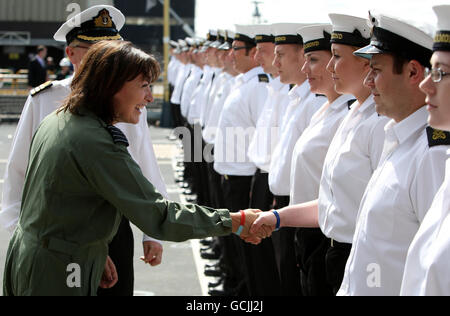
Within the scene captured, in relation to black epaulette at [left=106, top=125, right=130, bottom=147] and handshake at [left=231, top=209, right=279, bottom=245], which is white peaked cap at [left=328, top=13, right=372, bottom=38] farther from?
black epaulette at [left=106, top=125, right=130, bottom=147]

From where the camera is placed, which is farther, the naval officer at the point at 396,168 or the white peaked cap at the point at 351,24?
the white peaked cap at the point at 351,24

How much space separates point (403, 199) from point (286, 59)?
8.71ft

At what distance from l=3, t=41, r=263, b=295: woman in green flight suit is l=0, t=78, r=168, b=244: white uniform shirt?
73 cm

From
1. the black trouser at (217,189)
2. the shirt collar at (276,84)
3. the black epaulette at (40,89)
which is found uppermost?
the black epaulette at (40,89)

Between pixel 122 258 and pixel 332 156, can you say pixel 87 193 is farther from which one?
pixel 332 156

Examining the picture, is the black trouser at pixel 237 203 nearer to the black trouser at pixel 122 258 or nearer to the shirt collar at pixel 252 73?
the shirt collar at pixel 252 73

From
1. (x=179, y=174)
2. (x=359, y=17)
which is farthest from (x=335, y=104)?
(x=179, y=174)

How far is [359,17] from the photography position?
138 inches

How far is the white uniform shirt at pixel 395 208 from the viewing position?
2434 millimetres

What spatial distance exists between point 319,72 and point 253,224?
3.34ft

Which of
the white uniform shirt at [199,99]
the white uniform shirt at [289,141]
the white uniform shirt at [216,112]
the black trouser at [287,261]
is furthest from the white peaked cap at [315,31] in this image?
the white uniform shirt at [199,99]

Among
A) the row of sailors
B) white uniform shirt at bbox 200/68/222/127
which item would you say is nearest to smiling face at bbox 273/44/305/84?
the row of sailors
